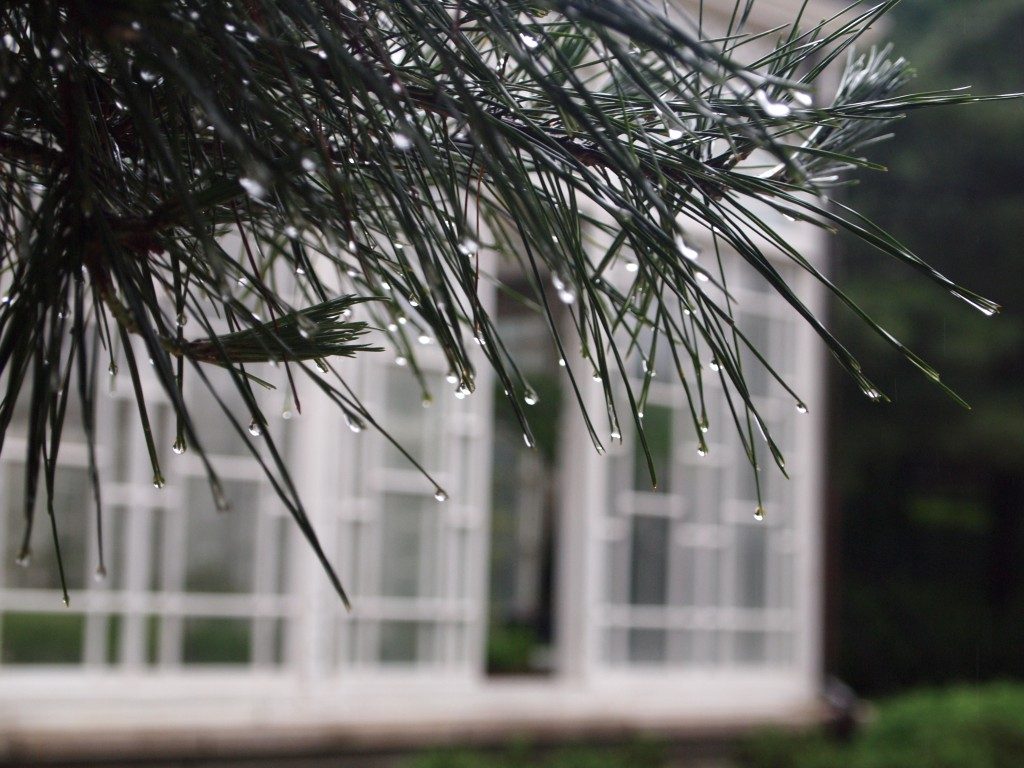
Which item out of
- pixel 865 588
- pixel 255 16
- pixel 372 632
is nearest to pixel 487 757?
pixel 372 632

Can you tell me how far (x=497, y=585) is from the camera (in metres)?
10.7

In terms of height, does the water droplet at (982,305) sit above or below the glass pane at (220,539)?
above

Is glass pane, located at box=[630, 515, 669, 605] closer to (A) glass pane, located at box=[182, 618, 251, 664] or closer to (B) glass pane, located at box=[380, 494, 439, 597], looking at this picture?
(B) glass pane, located at box=[380, 494, 439, 597]

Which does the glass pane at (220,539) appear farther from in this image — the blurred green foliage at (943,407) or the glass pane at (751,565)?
the blurred green foliage at (943,407)

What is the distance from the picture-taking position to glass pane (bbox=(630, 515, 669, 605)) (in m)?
5.32

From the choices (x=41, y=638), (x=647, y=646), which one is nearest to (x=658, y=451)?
(x=647, y=646)

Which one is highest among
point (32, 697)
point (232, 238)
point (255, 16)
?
point (232, 238)

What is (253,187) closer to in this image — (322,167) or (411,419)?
(322,167)

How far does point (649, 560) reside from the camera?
537cm

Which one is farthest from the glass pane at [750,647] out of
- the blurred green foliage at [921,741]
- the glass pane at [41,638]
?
the glass pane at [41,638]

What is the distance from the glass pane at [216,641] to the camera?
4.04 m

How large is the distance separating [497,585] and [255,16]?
1008 cm

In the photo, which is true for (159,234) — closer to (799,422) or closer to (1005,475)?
(799,422)

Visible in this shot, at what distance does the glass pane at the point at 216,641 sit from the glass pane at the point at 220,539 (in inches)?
4.3
